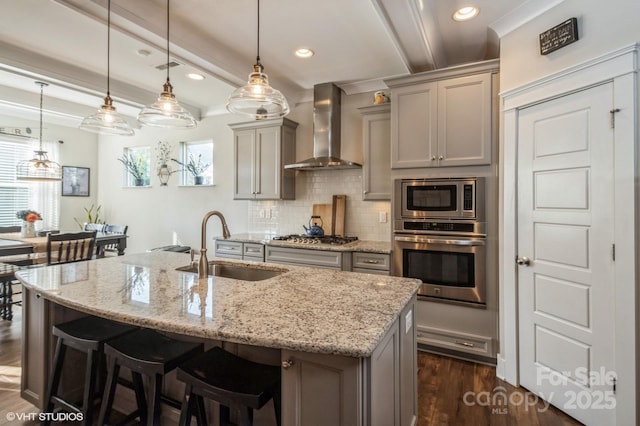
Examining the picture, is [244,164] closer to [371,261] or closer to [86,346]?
[371,261]

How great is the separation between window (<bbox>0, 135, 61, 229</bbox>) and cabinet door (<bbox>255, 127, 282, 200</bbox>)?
14.1 ft

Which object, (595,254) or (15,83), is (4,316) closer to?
(15,83)

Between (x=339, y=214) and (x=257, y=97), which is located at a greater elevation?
(x=257, y=97)

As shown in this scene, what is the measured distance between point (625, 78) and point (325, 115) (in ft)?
8.50

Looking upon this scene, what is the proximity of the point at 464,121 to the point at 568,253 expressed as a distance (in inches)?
52.2

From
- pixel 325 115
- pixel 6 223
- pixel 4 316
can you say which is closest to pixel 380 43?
pixel 325 115

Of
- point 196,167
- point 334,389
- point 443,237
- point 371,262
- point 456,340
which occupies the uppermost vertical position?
point 196,167

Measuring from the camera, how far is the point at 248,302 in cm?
144

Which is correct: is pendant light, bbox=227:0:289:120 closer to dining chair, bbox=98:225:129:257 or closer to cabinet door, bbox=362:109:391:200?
cabinet door, bbox=362:109:391:200

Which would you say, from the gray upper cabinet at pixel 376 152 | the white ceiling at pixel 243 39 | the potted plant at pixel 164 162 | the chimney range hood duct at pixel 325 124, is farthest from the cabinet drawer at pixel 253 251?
the potted plant at pixel 164 162

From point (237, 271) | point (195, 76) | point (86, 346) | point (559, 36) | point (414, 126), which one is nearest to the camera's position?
point (86, 346)

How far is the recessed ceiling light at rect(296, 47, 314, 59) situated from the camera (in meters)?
2.99

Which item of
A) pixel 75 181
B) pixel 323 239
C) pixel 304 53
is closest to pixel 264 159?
pixel 323 239

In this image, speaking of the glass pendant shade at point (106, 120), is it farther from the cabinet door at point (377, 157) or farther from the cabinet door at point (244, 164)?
the cabinet door at point (377, 157)
